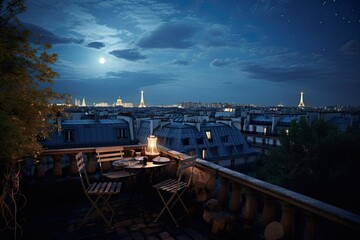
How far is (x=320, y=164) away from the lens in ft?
58.8

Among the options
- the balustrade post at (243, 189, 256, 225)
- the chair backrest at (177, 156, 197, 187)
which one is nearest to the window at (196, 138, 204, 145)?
the chair backrest at (177, 156, 197, 187)

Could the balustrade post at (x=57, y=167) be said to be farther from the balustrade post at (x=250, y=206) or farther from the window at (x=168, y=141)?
the window at (x=168, y=141)

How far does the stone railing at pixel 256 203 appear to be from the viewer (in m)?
2.40

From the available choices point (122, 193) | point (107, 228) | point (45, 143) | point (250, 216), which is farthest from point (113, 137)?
point (250, 216)

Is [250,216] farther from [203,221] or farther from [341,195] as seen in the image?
[341,195]

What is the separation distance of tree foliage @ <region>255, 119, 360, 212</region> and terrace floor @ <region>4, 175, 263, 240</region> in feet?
50.1

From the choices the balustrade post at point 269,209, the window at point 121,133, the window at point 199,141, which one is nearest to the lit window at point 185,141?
the window at point 199,141

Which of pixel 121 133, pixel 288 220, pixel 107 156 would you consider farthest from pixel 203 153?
pixel 288 220

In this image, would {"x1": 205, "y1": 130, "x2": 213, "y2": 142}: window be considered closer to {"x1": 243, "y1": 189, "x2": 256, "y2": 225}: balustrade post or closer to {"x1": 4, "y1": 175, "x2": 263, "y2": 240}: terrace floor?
{"x1": 4, "y1": 175, "x2": 263, "y2": 240}: terrace floor

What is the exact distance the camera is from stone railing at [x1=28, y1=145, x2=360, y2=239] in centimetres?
240

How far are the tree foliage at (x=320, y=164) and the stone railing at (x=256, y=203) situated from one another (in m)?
15.2

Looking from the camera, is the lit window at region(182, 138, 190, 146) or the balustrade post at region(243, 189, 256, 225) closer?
the balustrade post at region(243, 189, 256, 225)

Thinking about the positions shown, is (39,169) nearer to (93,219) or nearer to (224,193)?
(93,219)

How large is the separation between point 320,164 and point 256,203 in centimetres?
1769
